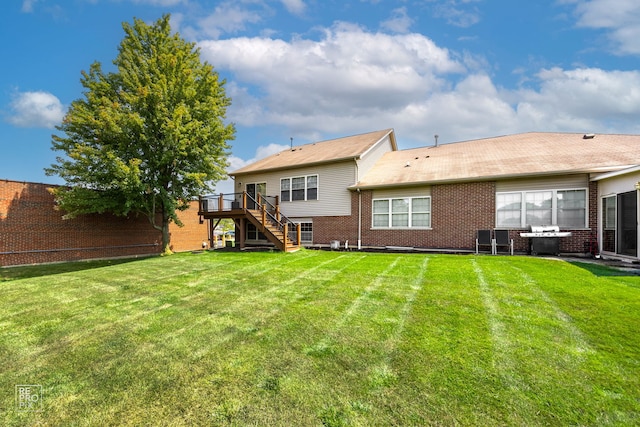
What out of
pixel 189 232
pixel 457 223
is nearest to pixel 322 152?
pixel 457 223

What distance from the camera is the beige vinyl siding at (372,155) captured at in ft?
46.9

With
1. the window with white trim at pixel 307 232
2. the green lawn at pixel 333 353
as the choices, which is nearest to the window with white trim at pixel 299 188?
the window with white trim at pixel 307 232

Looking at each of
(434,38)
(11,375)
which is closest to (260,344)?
(11,375)

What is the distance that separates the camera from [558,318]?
399cm

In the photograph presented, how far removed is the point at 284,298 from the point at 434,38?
11335 millimetres

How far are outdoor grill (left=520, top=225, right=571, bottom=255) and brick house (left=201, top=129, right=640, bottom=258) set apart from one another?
1.76ft

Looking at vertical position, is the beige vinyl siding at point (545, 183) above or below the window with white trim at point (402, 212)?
above

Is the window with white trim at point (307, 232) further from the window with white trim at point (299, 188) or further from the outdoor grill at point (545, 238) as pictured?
the outdoor grill at point (545, 238)

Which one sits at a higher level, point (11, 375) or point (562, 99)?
point (562, 99)

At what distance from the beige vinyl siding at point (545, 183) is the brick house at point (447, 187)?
0.03m

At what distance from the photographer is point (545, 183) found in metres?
10.4

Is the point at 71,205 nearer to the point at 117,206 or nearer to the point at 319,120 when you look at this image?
the point at 117,206

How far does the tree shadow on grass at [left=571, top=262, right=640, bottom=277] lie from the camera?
655cm

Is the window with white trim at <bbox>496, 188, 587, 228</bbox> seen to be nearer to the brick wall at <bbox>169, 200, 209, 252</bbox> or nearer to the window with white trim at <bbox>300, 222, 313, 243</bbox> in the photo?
the window with white trim at <bbox>300, 222, 313, 243</bbox>
